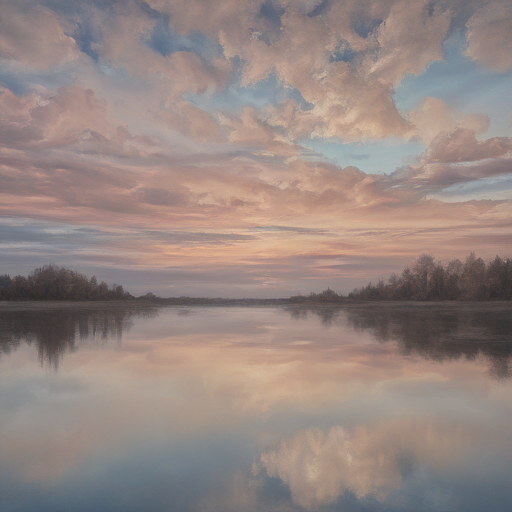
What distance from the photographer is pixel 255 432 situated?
4.83m

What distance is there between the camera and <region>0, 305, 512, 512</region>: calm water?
353 cm

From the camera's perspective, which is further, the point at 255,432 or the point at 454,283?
the point at 454,283

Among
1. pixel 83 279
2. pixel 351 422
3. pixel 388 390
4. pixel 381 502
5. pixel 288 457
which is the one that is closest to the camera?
pixel 381 502

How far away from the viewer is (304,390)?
6.65 m

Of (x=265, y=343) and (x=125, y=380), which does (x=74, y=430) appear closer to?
(x=125, y=380)

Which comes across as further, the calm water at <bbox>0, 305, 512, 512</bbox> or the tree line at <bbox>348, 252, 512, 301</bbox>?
the tree line at <bbox>348, 252, 512, 301</bbox>

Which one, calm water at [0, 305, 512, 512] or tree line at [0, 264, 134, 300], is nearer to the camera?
calm water at [0, 305, 512, 512]

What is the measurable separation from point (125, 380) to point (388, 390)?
4.80 m

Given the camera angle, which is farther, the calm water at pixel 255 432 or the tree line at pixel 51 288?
the tree line at pixel 51 288

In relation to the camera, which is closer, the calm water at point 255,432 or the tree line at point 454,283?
the calm water at point 255,432

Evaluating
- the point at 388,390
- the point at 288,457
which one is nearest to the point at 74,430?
the point at 288,457

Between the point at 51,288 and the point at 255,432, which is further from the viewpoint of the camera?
the point at 51,288

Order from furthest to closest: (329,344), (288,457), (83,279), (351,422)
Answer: (83,279) → (329,344) → (351,422) → (288,457)

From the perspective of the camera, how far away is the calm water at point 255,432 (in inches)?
139
